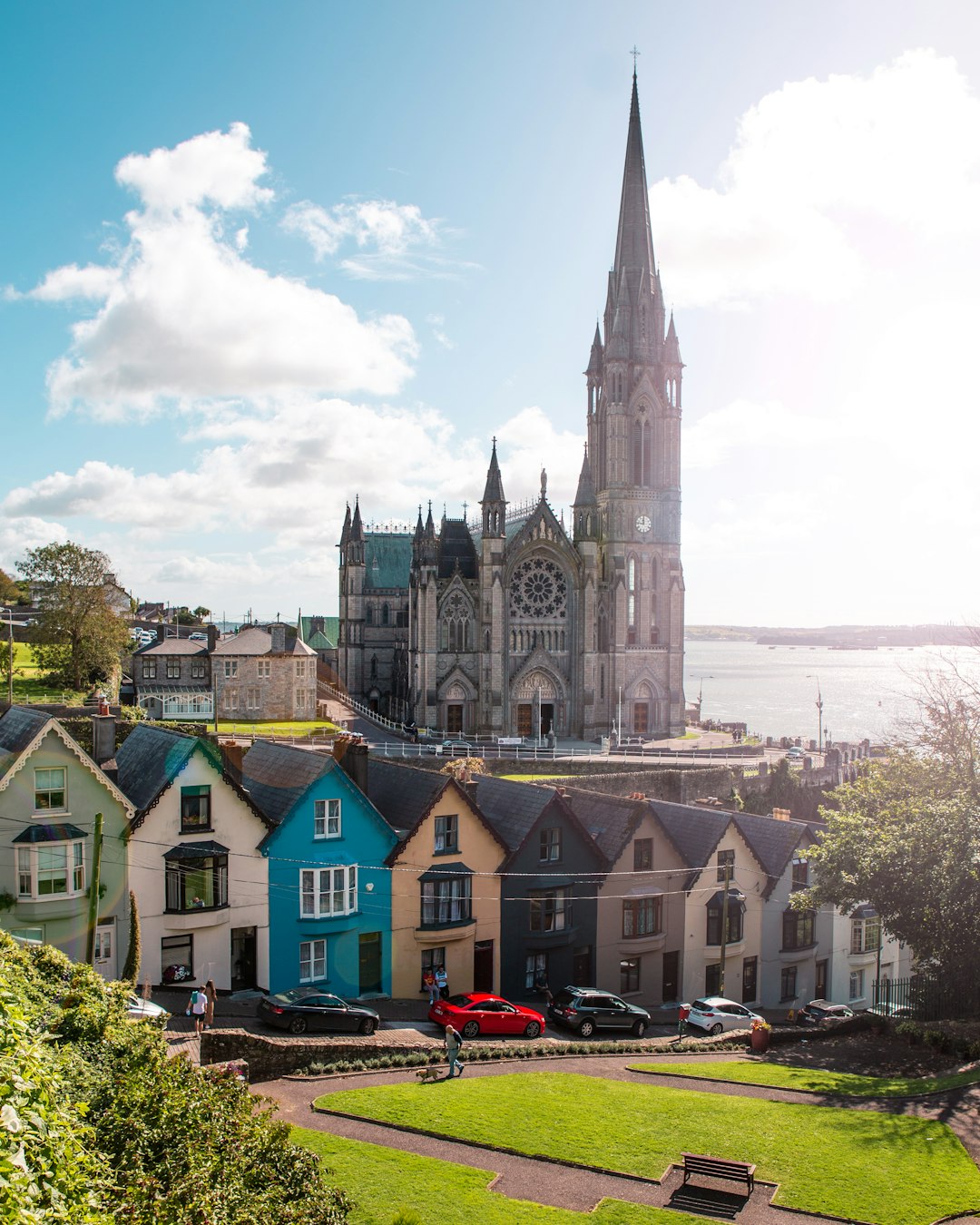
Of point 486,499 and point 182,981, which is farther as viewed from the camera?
point 486,499

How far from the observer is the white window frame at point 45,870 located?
26.5 m

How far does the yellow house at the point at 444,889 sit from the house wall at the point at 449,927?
0.03m

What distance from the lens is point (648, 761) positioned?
60.4m

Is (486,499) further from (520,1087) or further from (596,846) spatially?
(520,1087)

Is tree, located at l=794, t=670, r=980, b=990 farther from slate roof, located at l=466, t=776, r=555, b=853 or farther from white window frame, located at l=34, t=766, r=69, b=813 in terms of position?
white window frame, located at l=34, t=766, r=69, b=813

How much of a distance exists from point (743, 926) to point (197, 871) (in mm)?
19441

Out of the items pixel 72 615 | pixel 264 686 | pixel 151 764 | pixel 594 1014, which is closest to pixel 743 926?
pixel 594 1014

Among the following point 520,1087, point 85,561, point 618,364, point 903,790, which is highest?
point 618,364

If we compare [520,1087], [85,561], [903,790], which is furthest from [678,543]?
[520,1087]

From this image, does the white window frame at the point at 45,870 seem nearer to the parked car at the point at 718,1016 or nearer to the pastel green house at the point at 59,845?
the pastel green house at the point at 59,845

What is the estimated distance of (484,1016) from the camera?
26.3 m

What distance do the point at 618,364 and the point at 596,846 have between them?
166 feet

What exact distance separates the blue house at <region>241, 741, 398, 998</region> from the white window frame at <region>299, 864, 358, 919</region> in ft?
0.09

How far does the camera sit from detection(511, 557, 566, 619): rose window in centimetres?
7425
